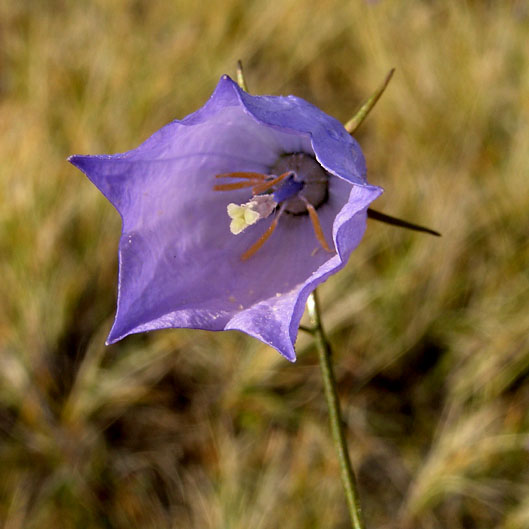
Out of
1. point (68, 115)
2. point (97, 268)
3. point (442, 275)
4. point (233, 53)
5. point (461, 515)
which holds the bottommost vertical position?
point (461, 515)

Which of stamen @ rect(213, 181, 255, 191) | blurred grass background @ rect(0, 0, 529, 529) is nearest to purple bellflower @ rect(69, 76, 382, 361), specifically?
stamen @ rect(213, 181, 255, 191)

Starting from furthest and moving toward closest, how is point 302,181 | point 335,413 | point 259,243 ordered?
point 302,181, point 259,243, point 335,413

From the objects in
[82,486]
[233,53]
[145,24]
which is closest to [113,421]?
[82,486]

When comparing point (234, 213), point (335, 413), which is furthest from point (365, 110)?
point (335, 413)

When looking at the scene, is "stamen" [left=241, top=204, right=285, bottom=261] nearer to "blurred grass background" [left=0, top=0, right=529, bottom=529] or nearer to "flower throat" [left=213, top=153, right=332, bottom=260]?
"flower throat" [left=213, top=153, right=332, bottom=260]

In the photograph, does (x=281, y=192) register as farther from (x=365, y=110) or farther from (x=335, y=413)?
(x=335, y=413)

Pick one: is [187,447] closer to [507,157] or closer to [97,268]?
[97,268]

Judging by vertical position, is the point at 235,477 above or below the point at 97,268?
below
